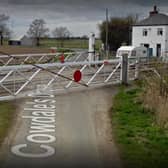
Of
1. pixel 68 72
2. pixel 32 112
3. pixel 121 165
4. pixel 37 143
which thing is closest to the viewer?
pixel 121 165

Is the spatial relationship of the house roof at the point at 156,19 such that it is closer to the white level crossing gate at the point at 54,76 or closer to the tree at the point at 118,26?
the tree at the point at 118,26

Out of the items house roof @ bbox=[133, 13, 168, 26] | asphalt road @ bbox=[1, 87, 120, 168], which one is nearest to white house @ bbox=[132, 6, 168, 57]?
house roof @ bbox=[133, 13, 168, 26]

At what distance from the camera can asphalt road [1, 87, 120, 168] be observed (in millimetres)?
2654

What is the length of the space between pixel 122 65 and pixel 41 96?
226 centimetres

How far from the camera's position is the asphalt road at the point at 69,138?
8.71 feet

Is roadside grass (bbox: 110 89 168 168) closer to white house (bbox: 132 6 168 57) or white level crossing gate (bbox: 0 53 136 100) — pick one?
white house (bbox: 132 6 168 57)

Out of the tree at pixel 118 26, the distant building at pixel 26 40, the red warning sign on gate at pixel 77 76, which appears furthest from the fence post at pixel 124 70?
the tree at pixel 118 26

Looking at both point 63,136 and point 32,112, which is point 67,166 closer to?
point 63,136

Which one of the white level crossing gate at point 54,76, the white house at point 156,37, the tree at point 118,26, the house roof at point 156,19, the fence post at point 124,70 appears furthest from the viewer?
the fence post at point 124,70

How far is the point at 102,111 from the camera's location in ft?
15.3

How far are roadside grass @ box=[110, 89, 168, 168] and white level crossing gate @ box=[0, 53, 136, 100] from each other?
1407 millimetres

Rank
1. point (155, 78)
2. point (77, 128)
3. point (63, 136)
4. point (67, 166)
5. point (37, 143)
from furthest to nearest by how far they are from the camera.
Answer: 1. point (155, 78)
2. point (77, 128)
3. point (63, 136)
4. point (37, 143)
5. point (67, 166)

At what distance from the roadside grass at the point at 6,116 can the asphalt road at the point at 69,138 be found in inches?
3.0

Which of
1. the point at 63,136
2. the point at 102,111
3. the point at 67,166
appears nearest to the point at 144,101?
the point at 102,111
